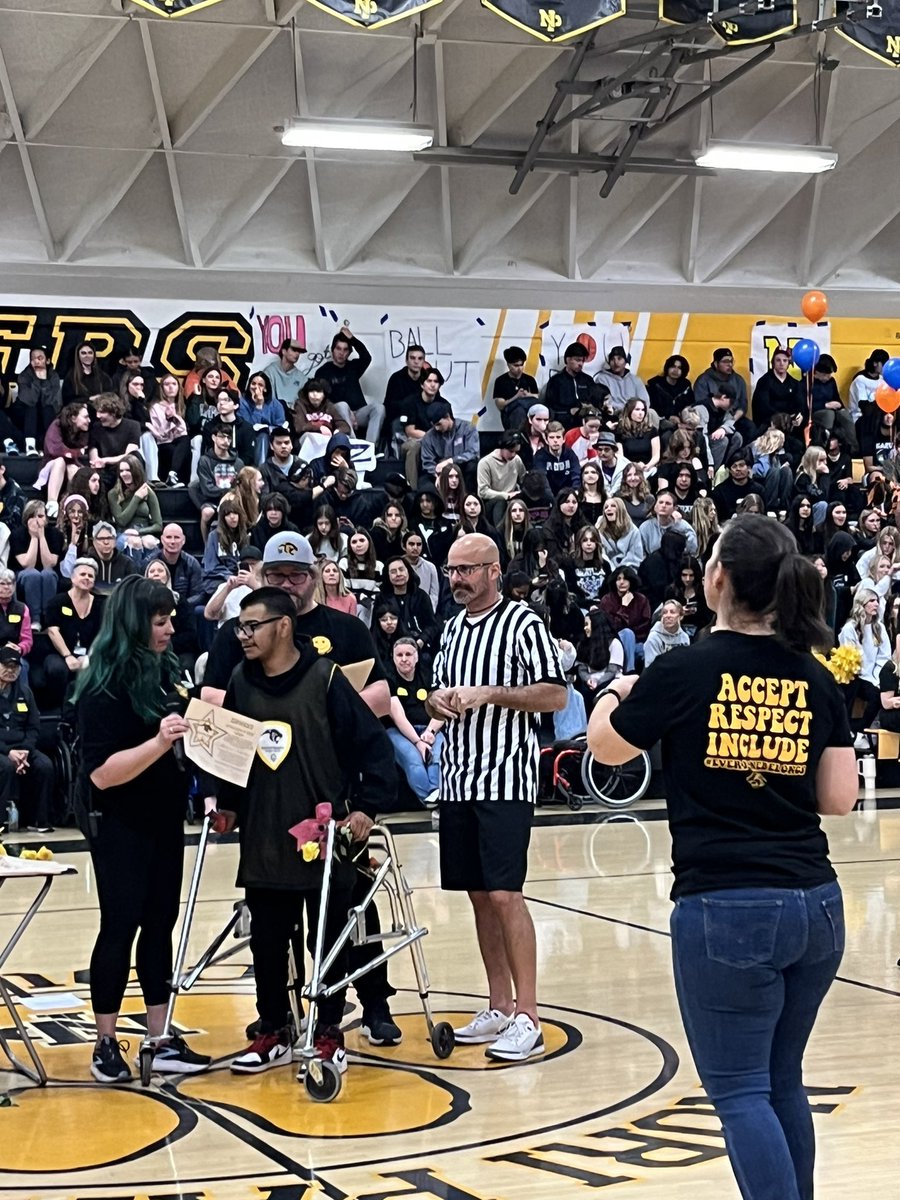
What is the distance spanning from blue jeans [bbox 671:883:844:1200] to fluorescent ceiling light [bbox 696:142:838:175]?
16448mm

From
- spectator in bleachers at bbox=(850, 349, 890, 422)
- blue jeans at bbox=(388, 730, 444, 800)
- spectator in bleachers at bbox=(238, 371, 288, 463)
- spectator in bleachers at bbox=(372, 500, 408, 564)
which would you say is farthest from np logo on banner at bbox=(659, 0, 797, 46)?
spectator in bleachers at bbox=(850, 349, 890, 422)

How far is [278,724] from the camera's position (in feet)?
17.6

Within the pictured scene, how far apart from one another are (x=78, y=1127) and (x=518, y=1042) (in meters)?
1.53

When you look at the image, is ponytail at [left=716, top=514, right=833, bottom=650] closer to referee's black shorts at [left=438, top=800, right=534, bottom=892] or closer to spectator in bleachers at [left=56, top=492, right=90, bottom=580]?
referee's black shorts at [left=438, top=800, right=534, bottom=892]

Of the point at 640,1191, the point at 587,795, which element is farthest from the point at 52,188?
the point at 640,1191

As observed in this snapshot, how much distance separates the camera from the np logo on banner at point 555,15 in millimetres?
12938

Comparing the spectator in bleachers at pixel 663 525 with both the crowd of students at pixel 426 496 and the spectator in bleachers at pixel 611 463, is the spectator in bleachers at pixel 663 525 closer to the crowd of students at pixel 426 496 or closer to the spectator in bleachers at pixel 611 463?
the crowd of students at pixel 426 496

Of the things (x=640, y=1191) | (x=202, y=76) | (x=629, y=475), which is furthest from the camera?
(x=202, y=76)

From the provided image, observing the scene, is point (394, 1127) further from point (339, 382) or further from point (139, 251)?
point (139, 251)

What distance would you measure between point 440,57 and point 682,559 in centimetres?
670

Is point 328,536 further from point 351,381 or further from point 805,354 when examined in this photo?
point 805,354

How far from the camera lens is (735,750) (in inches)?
129

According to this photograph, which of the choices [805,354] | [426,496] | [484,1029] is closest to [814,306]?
[805,354]

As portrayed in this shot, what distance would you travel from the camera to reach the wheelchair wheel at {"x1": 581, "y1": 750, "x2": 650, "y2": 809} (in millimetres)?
13086
